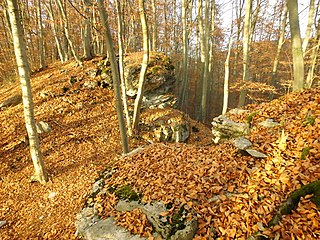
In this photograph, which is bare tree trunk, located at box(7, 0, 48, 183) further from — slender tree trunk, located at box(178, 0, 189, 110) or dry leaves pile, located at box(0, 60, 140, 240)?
slender tree trunk, located at box(178, 0, 189, 110)

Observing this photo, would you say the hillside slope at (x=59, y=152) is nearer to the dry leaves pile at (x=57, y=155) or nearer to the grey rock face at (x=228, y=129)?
the dry leaves pile at (x=57, y=155)

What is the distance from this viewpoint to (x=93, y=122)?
29.3 feet

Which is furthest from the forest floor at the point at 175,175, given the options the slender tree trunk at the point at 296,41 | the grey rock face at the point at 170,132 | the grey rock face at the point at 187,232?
the slender tree trunk at the point at 296,41

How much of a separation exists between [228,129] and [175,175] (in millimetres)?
3309

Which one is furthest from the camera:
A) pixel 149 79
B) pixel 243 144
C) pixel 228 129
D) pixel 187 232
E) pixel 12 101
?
pixel 149 79

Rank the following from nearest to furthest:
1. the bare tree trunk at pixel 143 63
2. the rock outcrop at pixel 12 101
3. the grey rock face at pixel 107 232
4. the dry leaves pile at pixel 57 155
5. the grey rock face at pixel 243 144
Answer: the grey rock face at pixel 107 232 < the grey rock face at pixel 243 144 < the dry leaves pile at pixel 57 155 < the bare tree trunk at pixel 143 63 < the rock outcrop at pixel 12 101

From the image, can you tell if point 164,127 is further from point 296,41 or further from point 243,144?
point 296,41

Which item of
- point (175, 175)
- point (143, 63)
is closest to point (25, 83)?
point (143, 63)

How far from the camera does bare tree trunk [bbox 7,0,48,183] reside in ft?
16.4

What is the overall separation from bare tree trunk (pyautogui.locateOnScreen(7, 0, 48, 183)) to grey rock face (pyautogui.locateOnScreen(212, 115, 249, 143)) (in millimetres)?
6432

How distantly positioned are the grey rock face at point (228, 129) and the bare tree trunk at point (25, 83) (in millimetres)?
6432

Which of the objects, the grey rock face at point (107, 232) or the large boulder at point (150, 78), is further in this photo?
the large boulder at point (150, 78)

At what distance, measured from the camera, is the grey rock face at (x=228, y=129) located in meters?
5.93

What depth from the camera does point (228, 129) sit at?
21.0 feet
